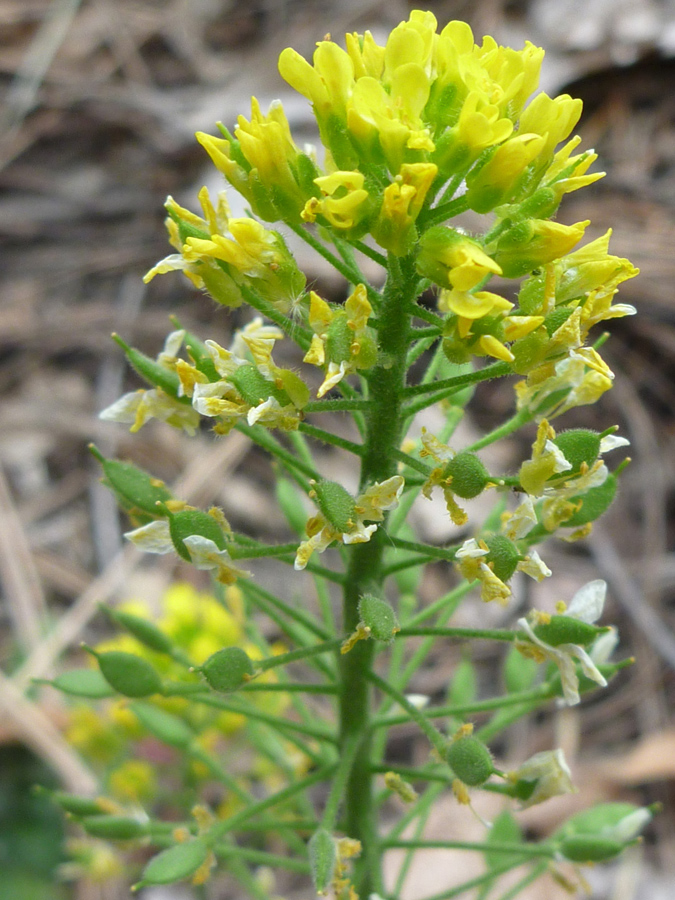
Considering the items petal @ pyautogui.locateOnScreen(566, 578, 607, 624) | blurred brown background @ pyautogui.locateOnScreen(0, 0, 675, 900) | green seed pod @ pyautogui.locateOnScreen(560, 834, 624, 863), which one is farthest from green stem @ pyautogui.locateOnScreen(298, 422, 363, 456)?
blurred brown background @ pyautogui.locateOnScreen(0, 0, 675, 900)

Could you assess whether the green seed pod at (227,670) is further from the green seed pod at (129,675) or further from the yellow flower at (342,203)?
the yellow flower at (342,203)

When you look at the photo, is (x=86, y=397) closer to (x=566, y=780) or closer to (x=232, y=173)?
(x=232, y=173)

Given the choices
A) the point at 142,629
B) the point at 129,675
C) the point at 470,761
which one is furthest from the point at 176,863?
the point at 470,761

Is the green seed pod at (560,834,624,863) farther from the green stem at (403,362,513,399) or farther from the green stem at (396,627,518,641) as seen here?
the green stem at (403,362,513,399)

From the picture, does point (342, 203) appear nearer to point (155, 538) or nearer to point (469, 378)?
point (469, 378)

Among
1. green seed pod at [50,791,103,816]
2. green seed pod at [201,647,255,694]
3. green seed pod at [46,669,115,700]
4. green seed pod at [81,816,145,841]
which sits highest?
green seed pod at [46,669,115,700]

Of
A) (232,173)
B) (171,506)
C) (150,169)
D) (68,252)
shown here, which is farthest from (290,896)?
(150,169)
